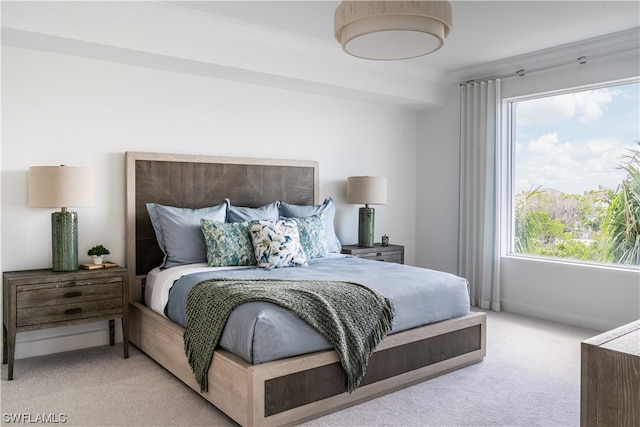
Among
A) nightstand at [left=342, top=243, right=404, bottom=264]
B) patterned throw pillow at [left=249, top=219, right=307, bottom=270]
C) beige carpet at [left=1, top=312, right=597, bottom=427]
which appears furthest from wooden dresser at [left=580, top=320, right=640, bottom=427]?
nightstand at [left=342, top=243, right=404, bottom=264]

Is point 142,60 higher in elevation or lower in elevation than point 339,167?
higher

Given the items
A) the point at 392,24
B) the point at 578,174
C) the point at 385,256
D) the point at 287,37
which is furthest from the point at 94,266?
the point at 578,174

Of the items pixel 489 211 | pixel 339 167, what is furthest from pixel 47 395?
pixel 489 211

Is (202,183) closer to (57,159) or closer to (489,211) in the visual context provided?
(57,159)

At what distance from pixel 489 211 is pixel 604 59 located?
5.83 feet

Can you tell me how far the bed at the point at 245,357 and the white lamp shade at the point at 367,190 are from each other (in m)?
0.40

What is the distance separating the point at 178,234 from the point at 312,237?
112 cm

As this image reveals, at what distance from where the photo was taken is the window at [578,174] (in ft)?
14.3

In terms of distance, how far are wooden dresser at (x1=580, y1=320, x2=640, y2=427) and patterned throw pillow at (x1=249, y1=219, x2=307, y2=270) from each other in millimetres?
2450

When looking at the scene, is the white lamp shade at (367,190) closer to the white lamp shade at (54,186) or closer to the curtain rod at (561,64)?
the curtain rod at (561,64)

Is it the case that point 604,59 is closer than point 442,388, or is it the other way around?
point 442,388

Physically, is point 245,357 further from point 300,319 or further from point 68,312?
point 68,312

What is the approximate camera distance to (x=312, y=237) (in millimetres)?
4203

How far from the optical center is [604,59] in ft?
14.3
